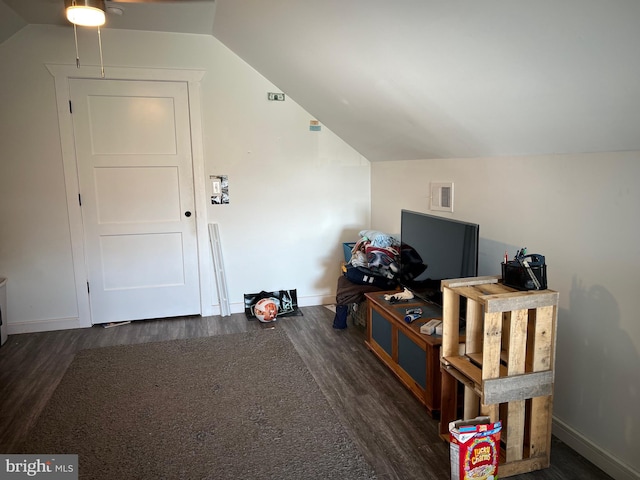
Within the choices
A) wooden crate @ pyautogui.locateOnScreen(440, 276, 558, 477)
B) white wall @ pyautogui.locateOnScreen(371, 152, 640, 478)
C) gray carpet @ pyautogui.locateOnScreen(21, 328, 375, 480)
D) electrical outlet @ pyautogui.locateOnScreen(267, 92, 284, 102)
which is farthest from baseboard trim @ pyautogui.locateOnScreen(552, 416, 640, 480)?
electrical outlet @ pyautogui.locateOnScreen(267, 92, 284, 102)

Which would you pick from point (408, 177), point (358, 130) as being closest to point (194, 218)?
point (358, 130)

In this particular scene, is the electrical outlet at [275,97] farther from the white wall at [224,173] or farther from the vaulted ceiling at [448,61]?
the vaulted ceiling at [448,61]

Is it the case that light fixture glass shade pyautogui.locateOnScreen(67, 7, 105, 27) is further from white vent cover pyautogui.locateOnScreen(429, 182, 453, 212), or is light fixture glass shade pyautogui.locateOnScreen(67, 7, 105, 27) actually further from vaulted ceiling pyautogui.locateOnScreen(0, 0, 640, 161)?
white vent cover pyautogui.locateOnScreen(429, 182, 453, 212)

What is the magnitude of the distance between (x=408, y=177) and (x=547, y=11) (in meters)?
2.18

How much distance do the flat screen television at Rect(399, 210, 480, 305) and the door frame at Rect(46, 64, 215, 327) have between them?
5.88 ft

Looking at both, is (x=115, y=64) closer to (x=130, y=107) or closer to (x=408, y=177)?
(x=130, y=107)

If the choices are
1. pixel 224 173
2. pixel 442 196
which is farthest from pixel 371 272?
pixel 224 173

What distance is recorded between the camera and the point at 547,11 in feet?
4.45

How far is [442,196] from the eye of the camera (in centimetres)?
304

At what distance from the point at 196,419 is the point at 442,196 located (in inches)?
81.2

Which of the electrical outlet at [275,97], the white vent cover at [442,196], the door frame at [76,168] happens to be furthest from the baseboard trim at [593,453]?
the electrical outlet at [275,97]

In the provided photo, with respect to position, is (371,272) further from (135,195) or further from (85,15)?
(85,15)

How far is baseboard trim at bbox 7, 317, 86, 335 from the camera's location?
143 inches

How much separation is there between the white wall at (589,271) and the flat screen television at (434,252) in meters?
0.28
